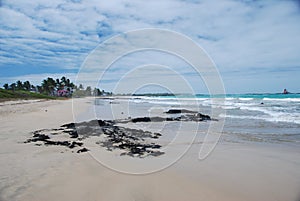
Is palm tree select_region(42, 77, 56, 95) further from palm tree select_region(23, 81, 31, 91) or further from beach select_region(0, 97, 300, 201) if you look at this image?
beach select_region(0, 97, 300, 201)

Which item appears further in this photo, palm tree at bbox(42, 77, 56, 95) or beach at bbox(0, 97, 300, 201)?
palm tree at bbox(42, 77, 56, 95)

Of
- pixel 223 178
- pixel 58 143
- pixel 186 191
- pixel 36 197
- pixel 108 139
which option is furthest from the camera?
pixel 108 139

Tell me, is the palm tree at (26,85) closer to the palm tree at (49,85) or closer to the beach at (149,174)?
the palm tree at (49,85)

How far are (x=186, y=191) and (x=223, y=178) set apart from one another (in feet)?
3.17

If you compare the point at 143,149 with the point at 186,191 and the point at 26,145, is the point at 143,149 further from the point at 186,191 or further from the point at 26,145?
the point at 26,145

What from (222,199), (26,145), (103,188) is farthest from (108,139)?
(222,199)

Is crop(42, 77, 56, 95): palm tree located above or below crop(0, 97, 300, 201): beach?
above

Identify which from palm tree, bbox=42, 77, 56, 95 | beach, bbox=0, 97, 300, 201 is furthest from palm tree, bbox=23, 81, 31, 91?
beach, bbox=0, 97, 300, 201

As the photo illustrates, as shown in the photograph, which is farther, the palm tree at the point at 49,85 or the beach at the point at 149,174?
the palm tree at the point at 49,85

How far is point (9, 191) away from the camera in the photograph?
3.45 m

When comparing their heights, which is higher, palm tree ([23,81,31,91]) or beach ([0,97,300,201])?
palm tree ([23,81,31,91])

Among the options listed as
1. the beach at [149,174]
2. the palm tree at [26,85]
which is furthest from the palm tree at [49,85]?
the beach at [149,174]

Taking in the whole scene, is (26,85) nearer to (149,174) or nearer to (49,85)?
(49,85)

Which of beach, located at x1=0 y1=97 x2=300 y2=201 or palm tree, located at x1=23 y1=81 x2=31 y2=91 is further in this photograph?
palm tree, located at x1=23 y1=81 x2=31 y2=91
